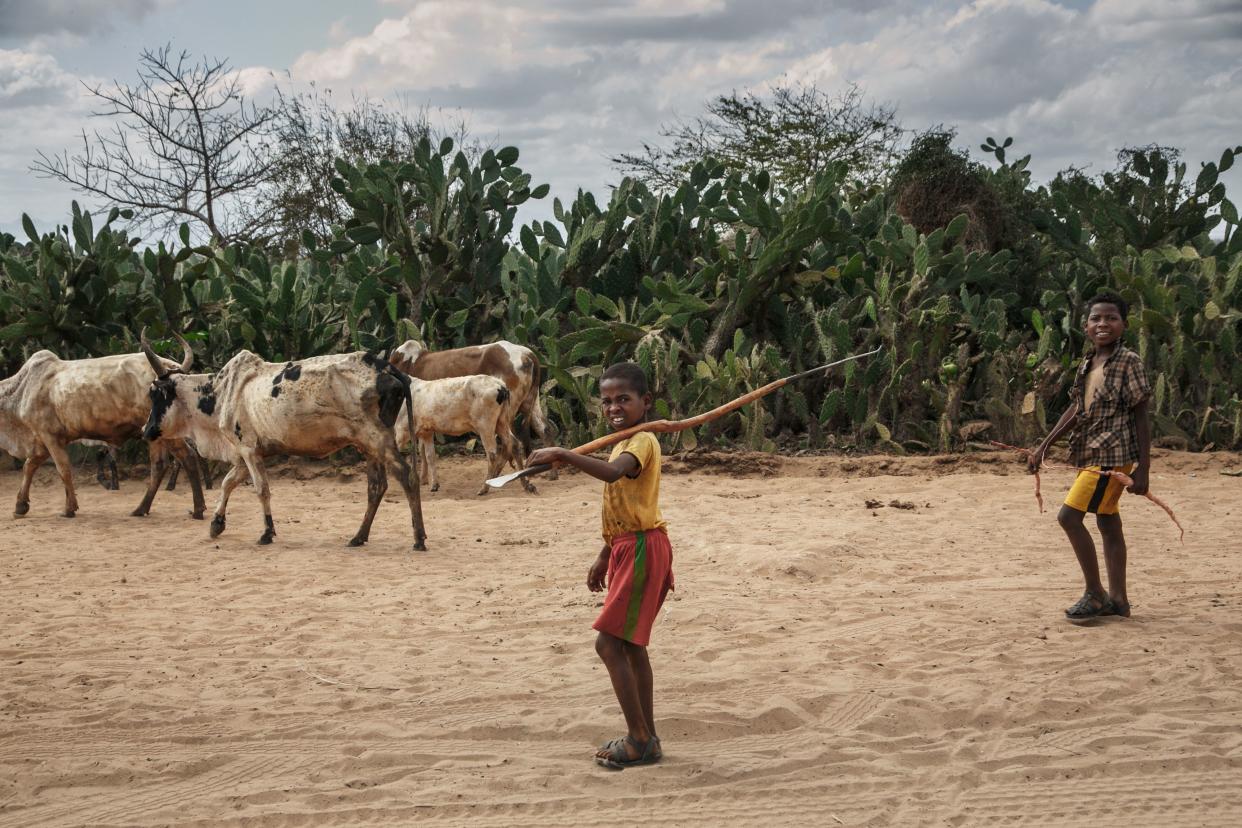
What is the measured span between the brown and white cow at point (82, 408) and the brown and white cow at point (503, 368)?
96.5 inches

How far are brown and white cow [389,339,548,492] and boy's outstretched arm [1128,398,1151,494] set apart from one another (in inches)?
250

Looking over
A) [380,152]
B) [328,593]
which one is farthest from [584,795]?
[380,152]

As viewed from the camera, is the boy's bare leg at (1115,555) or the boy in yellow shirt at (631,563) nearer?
the boy in yellow shirt at (631,563)

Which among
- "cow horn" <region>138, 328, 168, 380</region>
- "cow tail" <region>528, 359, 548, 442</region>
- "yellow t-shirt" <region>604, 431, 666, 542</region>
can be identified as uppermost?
"cow horn" <region>138, 328, 168, 380</region>

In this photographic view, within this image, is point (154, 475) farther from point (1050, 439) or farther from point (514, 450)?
point (1050, 439)

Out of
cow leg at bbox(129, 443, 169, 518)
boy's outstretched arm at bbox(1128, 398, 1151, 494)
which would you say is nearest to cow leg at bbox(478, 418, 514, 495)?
cow leg at bbox(129, 443, 169, 518)

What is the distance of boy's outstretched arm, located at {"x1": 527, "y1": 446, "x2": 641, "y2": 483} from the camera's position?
13.1 feet

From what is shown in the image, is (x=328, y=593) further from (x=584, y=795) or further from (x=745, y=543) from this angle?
(x=584, y=795)

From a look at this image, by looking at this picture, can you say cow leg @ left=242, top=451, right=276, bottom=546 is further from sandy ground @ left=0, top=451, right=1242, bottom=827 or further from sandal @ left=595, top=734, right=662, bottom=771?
sandal @ left=595, top=734, right=662, bottom=771

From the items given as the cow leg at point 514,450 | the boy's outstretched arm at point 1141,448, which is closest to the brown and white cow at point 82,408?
the cow leg at point 514,450

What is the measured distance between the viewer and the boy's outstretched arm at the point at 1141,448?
612 cm

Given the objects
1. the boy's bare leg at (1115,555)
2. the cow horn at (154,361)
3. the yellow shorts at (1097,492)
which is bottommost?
the boy's bare leg at (1115,555)

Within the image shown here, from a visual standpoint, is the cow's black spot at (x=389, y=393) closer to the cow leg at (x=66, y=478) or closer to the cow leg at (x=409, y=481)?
the cow leg at (x=409, y=481)

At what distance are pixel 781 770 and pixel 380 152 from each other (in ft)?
89.2
